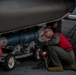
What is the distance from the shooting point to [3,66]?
14.2 ft

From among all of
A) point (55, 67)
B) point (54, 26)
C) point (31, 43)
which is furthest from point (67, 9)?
point (55, 67)

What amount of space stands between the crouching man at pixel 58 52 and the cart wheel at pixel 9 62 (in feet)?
1.66

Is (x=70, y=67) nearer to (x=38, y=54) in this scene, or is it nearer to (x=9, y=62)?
(x=38, y=54)

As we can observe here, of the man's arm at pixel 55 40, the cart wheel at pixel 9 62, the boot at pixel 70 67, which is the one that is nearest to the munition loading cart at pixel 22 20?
the cart wheel at pixel 9 62

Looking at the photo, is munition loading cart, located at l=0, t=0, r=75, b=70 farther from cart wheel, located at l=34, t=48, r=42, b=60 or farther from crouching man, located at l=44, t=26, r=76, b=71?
crouching man, located at l=44, t=26, r=76, b=71

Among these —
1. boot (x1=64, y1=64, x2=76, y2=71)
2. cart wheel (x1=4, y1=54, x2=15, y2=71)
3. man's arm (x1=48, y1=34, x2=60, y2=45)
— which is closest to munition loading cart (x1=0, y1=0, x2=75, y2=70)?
cart wheel (x1=4, y1=54, x2=15, y2=71)

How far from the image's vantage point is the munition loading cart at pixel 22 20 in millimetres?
3725

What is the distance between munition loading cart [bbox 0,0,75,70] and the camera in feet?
12.2

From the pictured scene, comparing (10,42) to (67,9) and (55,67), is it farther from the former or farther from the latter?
(67,9)

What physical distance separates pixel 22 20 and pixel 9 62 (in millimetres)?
667

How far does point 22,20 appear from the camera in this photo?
3904 mm

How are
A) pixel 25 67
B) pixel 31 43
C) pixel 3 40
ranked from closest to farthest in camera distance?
pixel 3 40 < pixel 25 67 < pixel 31 43

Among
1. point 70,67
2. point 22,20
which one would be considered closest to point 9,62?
point 22,20

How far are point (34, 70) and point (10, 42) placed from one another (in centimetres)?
→ 51
